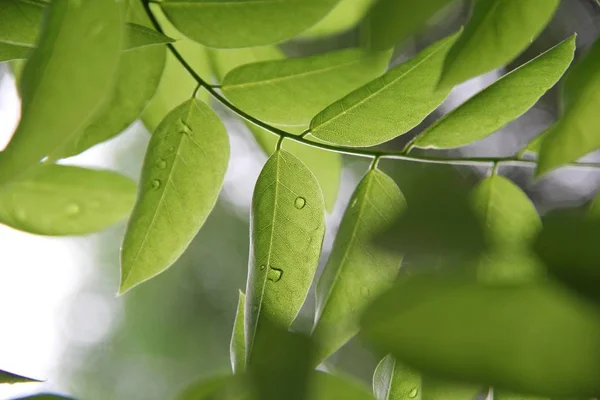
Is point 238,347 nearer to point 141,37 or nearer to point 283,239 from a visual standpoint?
point 283,239

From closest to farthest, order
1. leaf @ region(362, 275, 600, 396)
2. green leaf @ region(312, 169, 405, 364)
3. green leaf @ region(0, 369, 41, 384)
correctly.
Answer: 1. leaf @ region(362, 275, 600, 396)
2. green leaf @ region(0, 369, 41, 384)
3. green leaf @ region(312, 169, 405, 364)

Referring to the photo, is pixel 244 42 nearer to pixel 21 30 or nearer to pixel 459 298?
pixel 21 30

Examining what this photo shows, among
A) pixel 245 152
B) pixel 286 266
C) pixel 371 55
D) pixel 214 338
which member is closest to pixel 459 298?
pixel 371 55

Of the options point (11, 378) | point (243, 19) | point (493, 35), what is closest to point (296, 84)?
point (243, 19)

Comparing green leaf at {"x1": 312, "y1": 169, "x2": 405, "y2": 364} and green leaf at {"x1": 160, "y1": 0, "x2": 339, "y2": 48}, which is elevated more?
green leaf at {"x1": 160, "y1": 0, "x2": 339, "y2": 48}

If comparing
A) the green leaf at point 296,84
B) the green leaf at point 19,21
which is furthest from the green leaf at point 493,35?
the green leaf at point 19,21

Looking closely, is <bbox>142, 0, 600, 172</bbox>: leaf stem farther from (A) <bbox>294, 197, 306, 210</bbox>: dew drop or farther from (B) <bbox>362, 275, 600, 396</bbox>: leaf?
(B) <bbox>362, 275, 600, 396</bbox>: leaf

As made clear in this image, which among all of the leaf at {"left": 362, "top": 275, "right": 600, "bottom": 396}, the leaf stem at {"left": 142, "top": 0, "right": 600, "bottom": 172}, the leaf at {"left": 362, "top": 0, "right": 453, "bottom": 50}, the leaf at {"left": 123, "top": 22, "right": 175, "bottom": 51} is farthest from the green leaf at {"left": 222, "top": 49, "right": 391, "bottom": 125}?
the leaf at {"left": 362, "top": 275, "right": 600, "bottom": 396}

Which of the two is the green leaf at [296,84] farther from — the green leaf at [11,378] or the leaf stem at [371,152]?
the green leaf at [11,378]
